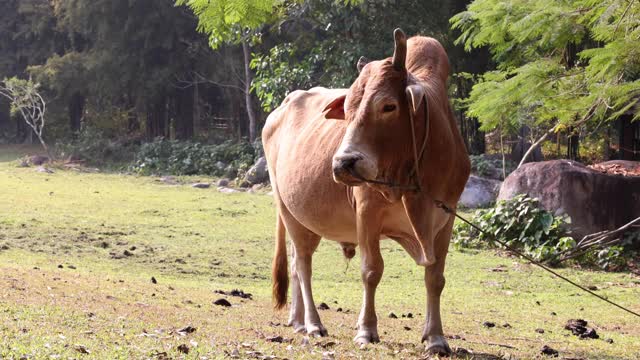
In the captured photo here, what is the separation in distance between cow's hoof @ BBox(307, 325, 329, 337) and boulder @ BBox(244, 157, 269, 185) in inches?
683

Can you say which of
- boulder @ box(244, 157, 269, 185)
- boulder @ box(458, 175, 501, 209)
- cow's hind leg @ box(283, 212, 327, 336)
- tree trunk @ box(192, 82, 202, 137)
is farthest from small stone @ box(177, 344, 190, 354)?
tree trunk @ box(192, 82, 202, 137)

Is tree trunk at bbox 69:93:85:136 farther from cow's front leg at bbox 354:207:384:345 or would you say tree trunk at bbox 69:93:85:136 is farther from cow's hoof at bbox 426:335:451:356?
cow's hoof at bbox 426:335:451:356

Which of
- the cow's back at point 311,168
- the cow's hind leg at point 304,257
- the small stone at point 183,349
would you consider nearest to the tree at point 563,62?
the cow's back at point 311,168

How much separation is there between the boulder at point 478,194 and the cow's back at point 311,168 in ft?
37.0

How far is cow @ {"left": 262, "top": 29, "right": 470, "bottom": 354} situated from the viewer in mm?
5246

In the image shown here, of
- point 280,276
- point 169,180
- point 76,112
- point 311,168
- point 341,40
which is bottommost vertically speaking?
point 169,180

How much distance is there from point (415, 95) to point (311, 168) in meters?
1.49

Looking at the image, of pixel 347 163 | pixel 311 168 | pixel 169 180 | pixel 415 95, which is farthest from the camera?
pixel 169 180

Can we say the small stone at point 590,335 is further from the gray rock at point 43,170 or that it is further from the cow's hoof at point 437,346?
the gray rock at point 43,170

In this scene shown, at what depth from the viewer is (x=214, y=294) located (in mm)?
8898

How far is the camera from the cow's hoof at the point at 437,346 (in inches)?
222

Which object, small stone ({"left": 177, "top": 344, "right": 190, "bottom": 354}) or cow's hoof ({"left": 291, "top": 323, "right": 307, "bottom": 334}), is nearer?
small stone ({"left": 177, "top": 344, "right": 190, "bottom": 354})

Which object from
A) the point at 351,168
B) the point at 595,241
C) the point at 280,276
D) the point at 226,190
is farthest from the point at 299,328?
the point at 226,190

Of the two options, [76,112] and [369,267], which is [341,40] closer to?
[369,267]
